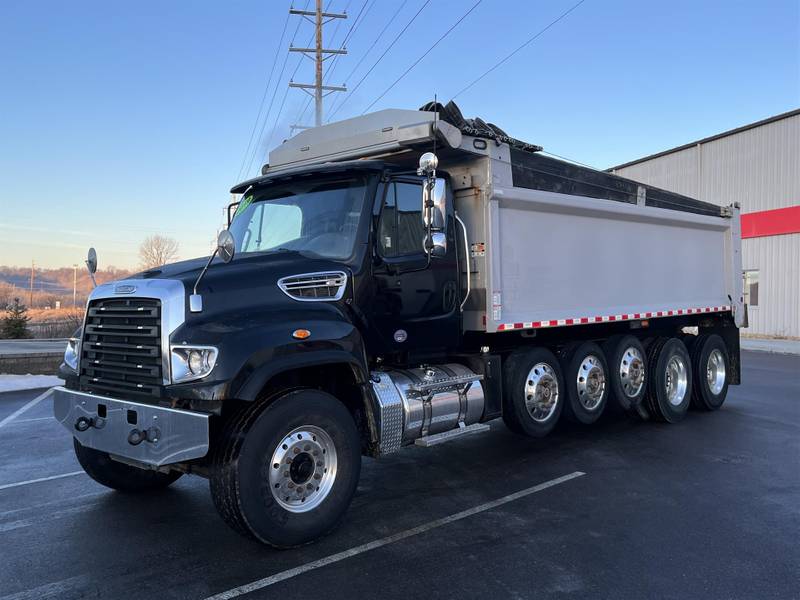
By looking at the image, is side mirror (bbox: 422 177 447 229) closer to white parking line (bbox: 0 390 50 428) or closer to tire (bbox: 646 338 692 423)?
tire (bbox: 646 338 692 423)

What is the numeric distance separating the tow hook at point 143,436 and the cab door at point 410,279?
1.93 metres

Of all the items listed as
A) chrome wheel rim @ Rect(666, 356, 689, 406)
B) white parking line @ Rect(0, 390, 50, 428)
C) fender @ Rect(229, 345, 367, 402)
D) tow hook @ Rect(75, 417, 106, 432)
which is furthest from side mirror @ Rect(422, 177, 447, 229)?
white parking line @ Rect(0, 390, 50, 428)

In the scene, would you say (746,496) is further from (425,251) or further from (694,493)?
(425,251)

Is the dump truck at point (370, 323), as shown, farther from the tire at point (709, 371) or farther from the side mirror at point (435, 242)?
the tire at point (709, 371)

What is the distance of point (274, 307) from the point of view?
4.45 m

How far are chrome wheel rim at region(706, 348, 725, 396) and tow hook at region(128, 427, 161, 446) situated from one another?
8144 mm

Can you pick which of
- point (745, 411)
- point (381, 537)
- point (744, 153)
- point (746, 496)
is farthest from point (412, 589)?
point (744, 153)

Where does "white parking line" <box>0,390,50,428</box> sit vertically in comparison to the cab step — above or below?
below

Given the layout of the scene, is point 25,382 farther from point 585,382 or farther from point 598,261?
point 598,261

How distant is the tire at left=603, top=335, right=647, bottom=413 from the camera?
25.5ft

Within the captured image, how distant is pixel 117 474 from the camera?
212 inches

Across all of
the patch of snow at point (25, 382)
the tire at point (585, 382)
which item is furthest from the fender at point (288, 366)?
the patch of snow at point (25, 382)

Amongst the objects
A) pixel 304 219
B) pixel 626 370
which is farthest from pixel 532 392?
pixel 304 219

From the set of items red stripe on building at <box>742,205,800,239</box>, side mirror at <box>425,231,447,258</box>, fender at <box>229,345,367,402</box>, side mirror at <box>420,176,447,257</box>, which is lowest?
fender at <box>229,345,367,402</box>
